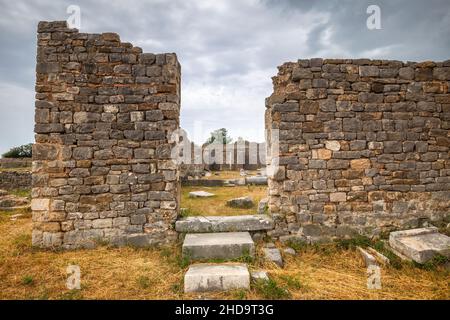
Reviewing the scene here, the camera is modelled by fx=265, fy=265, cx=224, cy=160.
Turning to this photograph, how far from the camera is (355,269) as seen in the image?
14.9 feet

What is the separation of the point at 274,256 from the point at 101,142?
391 cm

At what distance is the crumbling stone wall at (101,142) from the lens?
5.11 meters

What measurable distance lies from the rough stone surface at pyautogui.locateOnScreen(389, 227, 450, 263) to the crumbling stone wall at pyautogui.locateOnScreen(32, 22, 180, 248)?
13.9 ft

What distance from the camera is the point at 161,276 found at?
13.7 ft

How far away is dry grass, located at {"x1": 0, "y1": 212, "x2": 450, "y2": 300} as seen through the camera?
3.68 metres

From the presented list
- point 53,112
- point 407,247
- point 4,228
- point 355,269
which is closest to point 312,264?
point 355,269

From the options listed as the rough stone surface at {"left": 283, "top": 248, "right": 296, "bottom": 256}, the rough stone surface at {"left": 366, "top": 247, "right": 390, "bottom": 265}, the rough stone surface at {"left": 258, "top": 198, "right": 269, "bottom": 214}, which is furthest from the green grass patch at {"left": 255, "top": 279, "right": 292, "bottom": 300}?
the rough stone surface at {"left": 258, "top": 198, "right": 269, "bottom": 214}

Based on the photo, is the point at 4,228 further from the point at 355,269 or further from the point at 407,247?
the point at 407,247

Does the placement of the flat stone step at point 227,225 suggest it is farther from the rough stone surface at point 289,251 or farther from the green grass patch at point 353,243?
the green grass patch at point 353,243

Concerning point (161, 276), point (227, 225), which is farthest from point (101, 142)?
point (227, 225)

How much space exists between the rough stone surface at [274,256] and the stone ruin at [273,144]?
1.98 ft
